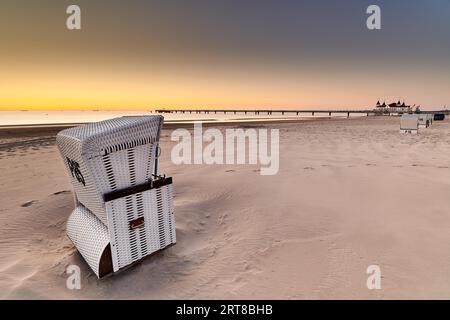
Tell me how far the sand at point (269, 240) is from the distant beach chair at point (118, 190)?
29 cm

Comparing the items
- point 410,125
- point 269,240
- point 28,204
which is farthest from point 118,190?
point 410,125

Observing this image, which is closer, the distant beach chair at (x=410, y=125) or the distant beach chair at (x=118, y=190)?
the distant beach chair at (x=118, y=190)

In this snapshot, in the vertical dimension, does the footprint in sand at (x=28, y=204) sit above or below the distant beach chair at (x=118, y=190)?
below

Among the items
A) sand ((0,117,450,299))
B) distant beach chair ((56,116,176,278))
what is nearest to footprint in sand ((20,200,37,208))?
sand ((0,117,450,299))

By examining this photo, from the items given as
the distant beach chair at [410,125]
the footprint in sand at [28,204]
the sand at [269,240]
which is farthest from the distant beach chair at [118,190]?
the distant beach chair at [410,125]

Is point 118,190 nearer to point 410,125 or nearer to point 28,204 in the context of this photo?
point 28,204

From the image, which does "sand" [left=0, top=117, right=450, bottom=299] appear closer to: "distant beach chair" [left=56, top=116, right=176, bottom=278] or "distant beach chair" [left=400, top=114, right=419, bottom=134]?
"distant beach chair" [left=56, top=116, right=176, bottom=278]

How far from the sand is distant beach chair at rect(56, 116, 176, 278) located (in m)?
0.29

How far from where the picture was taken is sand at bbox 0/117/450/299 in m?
3.05

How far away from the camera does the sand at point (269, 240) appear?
305cm

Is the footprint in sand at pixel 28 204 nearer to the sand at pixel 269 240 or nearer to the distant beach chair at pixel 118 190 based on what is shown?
the sand at pixel 269 240

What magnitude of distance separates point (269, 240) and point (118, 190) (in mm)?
2320
